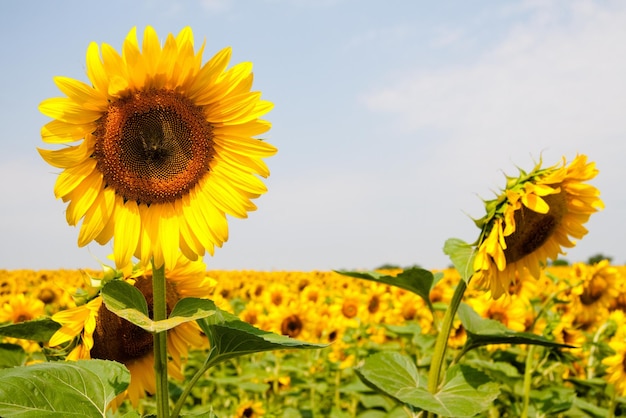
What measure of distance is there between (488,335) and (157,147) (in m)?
1.65

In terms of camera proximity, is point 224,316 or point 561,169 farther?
point 561,169

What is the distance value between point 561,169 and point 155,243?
199cm

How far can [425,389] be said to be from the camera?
2775 mm

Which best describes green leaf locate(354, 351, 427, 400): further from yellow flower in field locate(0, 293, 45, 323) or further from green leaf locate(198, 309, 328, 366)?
yellow flower in field locate(0, 293, 45, 323)

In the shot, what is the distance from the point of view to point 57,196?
1919mm

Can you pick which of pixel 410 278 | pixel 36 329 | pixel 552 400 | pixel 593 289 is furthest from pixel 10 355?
pixel 593 289

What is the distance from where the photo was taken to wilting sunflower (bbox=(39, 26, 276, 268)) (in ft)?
6.26

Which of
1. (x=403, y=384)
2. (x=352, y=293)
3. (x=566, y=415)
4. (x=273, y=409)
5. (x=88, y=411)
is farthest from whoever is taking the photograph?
(x=352, y=293)

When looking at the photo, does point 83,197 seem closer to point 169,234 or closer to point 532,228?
point 169,234

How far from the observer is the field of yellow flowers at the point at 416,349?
4.73 metres

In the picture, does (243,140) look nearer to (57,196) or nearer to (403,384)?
(57,196)

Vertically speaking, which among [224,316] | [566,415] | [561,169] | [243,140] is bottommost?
[566,415]

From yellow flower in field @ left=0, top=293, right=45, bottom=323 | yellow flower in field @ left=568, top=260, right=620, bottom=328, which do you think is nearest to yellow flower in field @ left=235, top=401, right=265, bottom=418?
yellow flower in field @ left=0, top=293, right=45, bottom=323

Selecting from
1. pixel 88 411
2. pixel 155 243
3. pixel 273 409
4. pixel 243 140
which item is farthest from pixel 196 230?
pixel 273 409
